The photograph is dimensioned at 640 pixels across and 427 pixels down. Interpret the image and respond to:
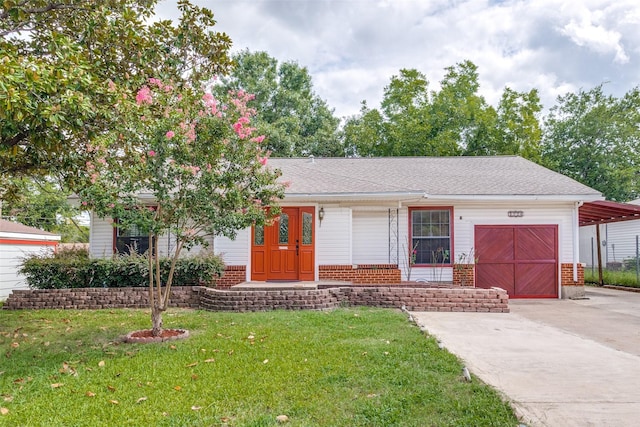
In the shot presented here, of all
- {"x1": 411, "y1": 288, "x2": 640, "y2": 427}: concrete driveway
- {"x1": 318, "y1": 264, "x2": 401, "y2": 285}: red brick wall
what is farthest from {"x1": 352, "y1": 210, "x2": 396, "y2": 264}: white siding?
{"x1": 411, "y1": 288, "x2": 640, "y2": 427}: concrete driveway

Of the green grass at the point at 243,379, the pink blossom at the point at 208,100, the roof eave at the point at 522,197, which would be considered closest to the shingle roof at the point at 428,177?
the roof eave at the point at 522,197

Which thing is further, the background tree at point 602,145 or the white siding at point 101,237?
the background tree at point 602,145

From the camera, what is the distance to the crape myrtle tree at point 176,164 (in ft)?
20.9

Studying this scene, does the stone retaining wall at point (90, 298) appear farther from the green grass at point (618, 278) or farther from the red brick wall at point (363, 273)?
the green grass at point (618, 278)

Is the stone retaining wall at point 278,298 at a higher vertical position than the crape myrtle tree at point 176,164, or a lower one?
lower

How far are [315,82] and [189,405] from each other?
105ft

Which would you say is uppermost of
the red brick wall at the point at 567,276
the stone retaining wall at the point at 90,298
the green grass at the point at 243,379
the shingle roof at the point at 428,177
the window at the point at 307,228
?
the shingle roof at the point at 428,177

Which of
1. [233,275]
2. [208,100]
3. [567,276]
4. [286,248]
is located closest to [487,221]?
[567,276]

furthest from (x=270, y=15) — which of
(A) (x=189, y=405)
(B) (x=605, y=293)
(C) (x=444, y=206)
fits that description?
(B) (x=605, y=293)

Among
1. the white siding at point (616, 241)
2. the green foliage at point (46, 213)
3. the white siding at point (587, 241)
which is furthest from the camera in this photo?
the green foliage at point (46, 213)

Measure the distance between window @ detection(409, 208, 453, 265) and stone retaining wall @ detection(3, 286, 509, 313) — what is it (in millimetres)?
2586

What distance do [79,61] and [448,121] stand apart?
24850 millimetres

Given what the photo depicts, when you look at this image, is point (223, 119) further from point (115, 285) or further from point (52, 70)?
point (115, 285)

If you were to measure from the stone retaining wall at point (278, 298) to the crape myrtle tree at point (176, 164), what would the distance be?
2.85 m
